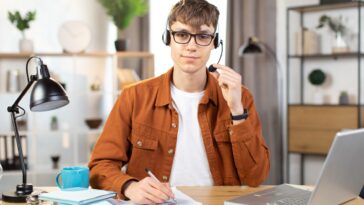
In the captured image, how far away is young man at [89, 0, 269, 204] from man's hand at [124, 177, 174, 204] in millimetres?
282

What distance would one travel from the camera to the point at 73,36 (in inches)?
172

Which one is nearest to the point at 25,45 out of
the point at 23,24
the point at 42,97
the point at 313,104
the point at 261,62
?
the point at 23,24

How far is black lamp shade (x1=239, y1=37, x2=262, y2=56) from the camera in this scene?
13.6 ft

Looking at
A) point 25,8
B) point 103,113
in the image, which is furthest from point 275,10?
point 25,8

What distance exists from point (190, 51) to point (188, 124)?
0.33 metres

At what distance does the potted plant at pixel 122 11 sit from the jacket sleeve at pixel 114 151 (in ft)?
8.19

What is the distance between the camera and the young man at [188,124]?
1.89 m

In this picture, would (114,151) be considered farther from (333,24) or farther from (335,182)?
(333,24)

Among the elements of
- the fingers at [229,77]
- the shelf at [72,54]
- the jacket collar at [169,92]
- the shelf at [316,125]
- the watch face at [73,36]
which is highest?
the watch face at [73,36]

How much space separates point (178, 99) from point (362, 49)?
271 centimetres

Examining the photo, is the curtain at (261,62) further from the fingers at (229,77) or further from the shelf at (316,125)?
the fingers at (229,77)

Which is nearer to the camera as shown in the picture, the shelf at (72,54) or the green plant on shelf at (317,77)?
the shelf at (72,54)

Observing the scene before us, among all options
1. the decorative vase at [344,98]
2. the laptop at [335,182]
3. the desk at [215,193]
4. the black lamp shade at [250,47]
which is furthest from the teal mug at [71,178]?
the decorative vase at [344,98]

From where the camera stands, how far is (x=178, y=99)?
2078 millimetres
